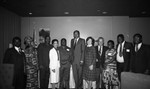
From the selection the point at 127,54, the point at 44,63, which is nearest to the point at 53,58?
the point at 44,63

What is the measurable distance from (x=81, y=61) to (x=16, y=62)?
186 centimetres

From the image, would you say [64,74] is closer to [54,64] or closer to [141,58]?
[54,64]

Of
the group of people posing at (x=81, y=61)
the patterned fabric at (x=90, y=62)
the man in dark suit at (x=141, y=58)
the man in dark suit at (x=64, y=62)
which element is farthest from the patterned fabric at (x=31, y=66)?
the man in dark suit at (x=141, y=58)

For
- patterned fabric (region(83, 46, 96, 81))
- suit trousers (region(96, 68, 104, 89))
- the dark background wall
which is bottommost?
suit trousers (region(96, 68, 104, 89))

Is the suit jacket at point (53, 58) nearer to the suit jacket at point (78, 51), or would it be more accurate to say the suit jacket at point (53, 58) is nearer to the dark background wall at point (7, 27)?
the suit jacket at point (78, 51)

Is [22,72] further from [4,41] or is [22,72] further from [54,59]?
[4,41]

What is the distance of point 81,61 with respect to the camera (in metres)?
4.32

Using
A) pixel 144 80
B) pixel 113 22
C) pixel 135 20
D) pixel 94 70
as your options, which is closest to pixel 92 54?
pixel 94 70

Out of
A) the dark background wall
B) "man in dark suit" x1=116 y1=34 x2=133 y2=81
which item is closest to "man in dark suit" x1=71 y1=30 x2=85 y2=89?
"man in dark suit" x1=116 y1=34 x2=133 y2=81

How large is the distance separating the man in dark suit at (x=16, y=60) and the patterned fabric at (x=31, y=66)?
0.59ft

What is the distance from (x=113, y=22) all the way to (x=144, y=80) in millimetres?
6012

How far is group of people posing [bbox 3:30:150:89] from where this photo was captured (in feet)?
11.4

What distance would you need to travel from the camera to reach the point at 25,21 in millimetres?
7012

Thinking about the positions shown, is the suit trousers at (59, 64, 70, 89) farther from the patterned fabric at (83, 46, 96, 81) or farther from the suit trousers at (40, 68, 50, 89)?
the patterned fabric at (83, 46, 96, 81)
